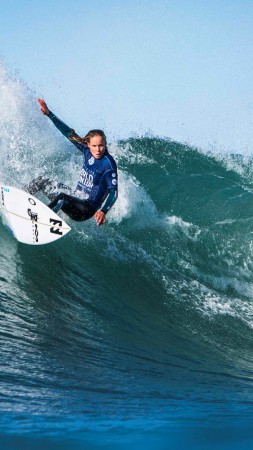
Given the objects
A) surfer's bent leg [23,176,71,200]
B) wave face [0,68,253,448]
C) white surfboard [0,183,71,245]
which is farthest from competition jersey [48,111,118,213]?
wave face [0,68,253,448]

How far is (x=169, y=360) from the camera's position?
491cm

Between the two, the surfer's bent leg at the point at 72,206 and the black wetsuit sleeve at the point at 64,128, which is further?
the black wetsuit sleeve at the point at 64,128

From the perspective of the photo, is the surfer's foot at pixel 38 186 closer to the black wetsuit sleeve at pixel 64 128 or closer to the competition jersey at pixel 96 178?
the competition jersey at pixel 96 178

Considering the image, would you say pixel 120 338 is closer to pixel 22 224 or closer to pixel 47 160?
pixel 22 224

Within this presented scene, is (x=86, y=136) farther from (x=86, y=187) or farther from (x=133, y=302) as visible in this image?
(x=133, y=302)

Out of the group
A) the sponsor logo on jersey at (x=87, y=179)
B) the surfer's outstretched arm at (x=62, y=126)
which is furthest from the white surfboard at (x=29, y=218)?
the surfer's outstretched arm at (x=62, y=126)

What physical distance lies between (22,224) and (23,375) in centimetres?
401

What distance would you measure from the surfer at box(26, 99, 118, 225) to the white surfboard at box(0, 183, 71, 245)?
0.81 ft

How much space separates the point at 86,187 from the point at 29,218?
2.90 ft

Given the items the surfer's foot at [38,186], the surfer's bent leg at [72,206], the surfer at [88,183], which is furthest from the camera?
the surfer's foot at [38,186]

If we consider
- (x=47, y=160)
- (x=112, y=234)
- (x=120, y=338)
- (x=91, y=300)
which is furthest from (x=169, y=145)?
(x=120, y=338)

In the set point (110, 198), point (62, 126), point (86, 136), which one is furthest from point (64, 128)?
point (110, 198)

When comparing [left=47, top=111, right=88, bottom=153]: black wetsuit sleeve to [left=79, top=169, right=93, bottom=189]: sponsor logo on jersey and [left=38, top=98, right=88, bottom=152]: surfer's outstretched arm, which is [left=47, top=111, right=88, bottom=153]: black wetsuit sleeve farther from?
[left=79, top=169, right=93, bottom=189]: sponsor logo on jersey

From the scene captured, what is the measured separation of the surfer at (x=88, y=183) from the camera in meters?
6.94
